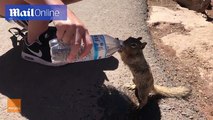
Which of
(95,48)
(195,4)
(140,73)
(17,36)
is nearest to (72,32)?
(95,48)

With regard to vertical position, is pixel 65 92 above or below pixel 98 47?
below

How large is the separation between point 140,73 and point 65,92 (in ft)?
2.06

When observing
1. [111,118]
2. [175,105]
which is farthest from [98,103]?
[175,105]

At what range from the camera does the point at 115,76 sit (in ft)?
11.2

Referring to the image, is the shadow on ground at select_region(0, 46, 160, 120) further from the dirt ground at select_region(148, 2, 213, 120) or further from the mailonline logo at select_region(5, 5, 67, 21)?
the dirt ground at select_region(148, 2, 213, 120)

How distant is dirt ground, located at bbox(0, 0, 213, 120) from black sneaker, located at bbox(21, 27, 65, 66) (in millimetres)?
65

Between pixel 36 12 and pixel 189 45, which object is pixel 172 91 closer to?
pixel 189 45

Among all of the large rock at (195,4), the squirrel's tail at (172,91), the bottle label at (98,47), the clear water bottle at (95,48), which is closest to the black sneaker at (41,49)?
the clear water bottle at (95,48)

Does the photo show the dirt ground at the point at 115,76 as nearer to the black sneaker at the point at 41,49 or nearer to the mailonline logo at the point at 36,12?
the black sneaker at the point at 41,49

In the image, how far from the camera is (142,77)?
300 cm

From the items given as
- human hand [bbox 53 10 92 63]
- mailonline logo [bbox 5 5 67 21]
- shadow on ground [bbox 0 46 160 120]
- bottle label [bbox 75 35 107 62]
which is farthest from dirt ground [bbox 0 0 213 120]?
human hand [bbox 53 10 92 63]

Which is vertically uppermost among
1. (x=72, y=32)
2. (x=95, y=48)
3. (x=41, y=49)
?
(x=72, y=32)

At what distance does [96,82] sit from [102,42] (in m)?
0.62

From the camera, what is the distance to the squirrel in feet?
9.43
